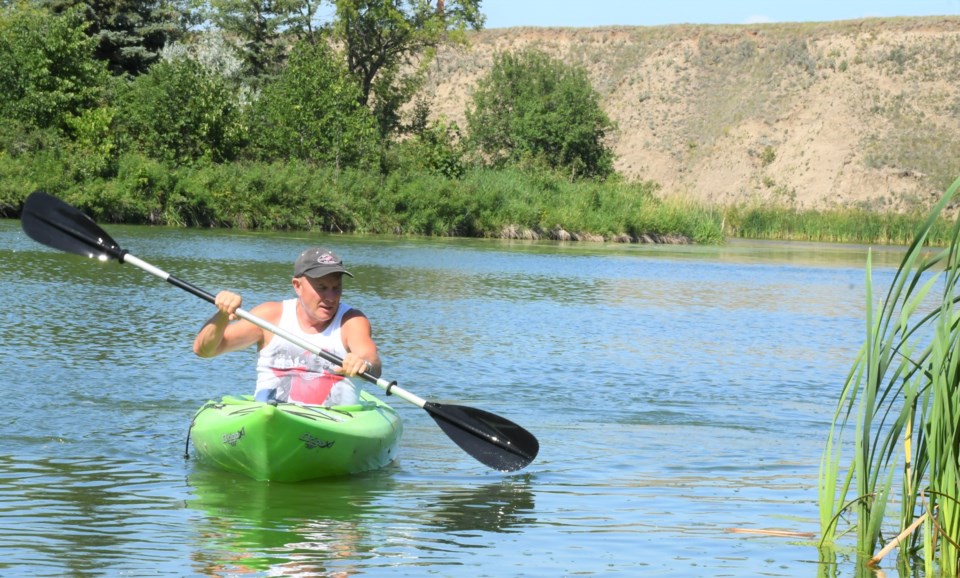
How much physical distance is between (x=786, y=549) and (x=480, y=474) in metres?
2.51

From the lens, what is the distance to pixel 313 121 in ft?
156

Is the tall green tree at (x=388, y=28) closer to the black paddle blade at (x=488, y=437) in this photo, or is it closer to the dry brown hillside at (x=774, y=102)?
the dry brown hillside at (x=774, y=102)

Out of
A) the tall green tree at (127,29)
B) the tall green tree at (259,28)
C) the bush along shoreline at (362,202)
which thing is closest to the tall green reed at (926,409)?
the bush along shoreline at (362,202)

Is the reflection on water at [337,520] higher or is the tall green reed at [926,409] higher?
the tall green reed at [926,409]

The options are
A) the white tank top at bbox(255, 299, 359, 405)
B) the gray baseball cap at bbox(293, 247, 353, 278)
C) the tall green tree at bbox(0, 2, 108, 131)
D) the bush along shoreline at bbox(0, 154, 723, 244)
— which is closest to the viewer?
the gray baseball cap at bbox(293, 247, 353, 278)

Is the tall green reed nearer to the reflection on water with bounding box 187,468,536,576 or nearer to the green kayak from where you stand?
the reflection on water with bounding box 187,468,536,576

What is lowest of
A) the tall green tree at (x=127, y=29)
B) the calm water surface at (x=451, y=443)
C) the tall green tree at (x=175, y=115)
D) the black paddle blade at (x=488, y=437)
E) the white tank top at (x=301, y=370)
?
the calm water surface at (x=451, y=443)

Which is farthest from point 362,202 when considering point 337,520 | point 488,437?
point 337,520

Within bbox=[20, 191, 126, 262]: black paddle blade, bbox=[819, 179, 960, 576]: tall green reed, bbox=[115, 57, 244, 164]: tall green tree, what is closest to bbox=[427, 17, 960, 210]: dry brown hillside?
bbox=[115, 57, 244, 164]: tall green tree

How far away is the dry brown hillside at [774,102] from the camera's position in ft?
268

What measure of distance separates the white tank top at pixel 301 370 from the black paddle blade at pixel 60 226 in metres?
1.49

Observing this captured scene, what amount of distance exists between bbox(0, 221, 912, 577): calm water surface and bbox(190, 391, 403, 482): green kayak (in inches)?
4.8

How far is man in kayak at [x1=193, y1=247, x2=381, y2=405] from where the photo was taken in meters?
7.70

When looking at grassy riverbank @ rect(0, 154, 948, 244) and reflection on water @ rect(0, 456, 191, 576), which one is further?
grassy riverbank @ rect(0, 154, 948, 244)
